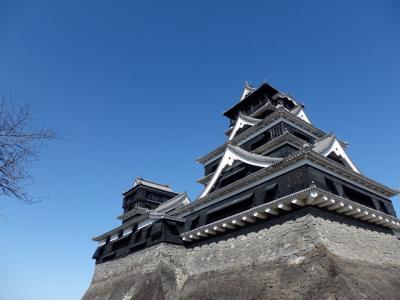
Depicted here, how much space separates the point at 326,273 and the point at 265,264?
3058mm

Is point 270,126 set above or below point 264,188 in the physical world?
above

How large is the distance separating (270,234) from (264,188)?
2509 mm

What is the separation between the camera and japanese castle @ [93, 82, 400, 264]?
13.7 metres

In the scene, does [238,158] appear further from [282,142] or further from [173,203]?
[173,203]

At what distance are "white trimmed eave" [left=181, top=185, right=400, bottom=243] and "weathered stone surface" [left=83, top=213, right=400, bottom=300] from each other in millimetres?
564

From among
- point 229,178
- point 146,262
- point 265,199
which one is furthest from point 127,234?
point 265,199

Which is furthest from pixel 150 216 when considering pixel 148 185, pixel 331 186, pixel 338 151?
pixel 148 185

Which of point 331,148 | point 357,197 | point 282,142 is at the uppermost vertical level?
point 282,142

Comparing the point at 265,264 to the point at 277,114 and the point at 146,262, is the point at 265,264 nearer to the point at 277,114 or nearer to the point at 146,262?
the point at 146,262

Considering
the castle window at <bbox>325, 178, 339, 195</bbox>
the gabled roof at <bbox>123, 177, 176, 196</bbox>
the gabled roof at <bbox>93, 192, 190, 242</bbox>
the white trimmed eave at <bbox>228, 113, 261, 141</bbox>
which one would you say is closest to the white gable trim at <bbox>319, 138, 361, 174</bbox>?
the castle window at <bbox>325, 178, 339, 195</bbox>

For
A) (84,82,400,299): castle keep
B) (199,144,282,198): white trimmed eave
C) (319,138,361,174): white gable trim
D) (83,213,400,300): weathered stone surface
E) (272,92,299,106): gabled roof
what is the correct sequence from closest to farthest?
1. (83,213,400,300): weathered stone surface
2. (84,82,400,299): castle keep
3. (199,144,282,198): white trimmed eave
4. (319,138,361,174): white gable trim
5. (272,92,299,106): gabled roof

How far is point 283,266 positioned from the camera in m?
12.0

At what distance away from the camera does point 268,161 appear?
15.7 meters

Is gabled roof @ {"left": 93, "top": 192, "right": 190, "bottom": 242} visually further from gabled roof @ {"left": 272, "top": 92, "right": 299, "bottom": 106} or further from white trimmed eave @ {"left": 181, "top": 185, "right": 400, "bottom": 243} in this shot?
gabled roof @ {"left": 272, "top": 92, "right": 299, "bottom": 106}
